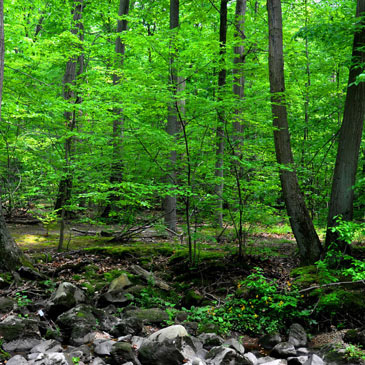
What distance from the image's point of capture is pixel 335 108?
8.66 meters

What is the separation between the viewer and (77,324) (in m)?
4.36

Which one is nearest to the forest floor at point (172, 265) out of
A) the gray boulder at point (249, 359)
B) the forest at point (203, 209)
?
the forest at point (203, 209)

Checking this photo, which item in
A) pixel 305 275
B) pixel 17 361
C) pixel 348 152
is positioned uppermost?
pixel 348 152

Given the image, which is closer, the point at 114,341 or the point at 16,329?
the point at 16,329

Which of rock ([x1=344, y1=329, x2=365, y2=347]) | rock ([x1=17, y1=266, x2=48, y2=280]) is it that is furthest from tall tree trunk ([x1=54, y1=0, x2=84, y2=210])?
rock ([x1=344, y1=329, x2=365, y2=347])

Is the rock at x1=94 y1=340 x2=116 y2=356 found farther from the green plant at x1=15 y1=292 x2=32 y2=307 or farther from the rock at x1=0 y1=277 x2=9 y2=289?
the rock at x1=0 y1=277 x2=9 y2=289

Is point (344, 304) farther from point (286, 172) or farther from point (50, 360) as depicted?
point (50, 360)

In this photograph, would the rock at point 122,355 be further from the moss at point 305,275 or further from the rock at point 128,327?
the moss at point 305,275

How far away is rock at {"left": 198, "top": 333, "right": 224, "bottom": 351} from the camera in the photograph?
4398 millimetres

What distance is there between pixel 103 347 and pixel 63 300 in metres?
1.14

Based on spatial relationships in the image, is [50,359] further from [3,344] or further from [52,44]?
[52,44]

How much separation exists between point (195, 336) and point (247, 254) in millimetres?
2491

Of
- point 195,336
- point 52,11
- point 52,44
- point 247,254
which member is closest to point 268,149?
point 247,254

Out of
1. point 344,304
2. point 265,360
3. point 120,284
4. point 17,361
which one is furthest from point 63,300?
point 344,304
